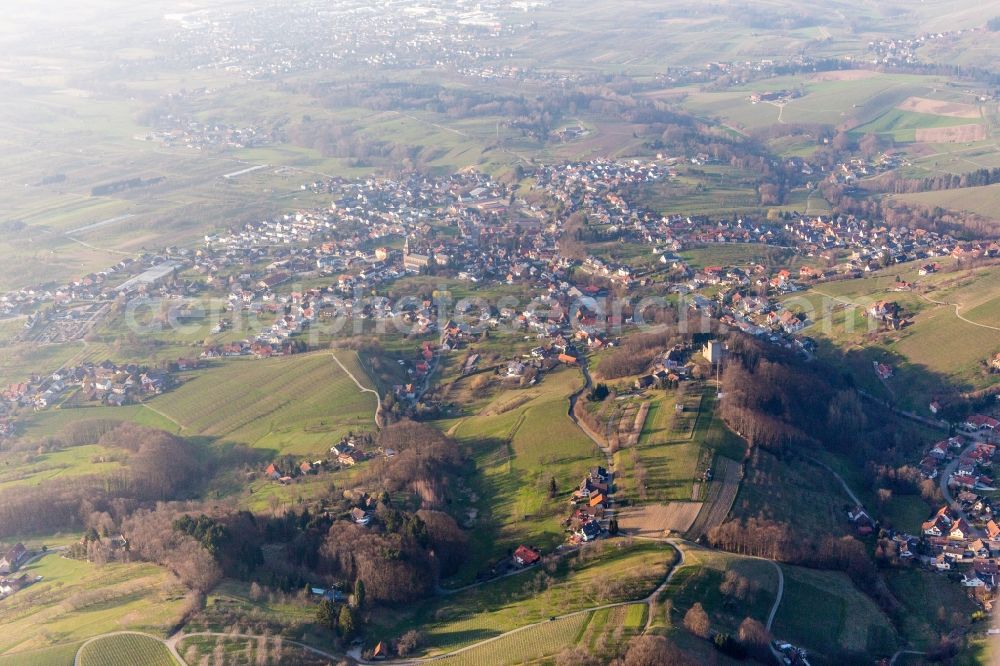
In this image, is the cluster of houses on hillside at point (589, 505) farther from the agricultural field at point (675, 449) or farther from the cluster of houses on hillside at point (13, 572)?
the cluster of houses on hillside at point (13, 572)

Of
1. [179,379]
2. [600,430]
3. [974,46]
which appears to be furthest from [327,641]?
[974,46]

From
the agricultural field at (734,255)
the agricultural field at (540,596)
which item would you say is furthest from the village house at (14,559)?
the agricultural field at (734,255)

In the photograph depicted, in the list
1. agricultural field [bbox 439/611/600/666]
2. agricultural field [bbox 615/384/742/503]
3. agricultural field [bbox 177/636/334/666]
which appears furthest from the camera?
agricultural field [bbox 615/384/742/503]

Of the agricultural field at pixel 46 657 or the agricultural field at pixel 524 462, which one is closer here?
the agricultural field at pixel 46 657

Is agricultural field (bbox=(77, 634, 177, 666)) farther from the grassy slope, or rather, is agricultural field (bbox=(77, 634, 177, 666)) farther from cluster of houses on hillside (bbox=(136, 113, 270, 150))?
cluster of houses on hillside (bbox=(136, 113, 270, 150))

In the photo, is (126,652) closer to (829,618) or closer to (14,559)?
(14,559)

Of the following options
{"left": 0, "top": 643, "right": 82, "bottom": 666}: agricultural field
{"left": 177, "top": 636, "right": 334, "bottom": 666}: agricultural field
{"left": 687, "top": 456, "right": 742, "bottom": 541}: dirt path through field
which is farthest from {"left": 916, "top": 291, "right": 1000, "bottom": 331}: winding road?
{"left": 0, "top": 643, "right": 82, "bottom": 666}: agricultural field
